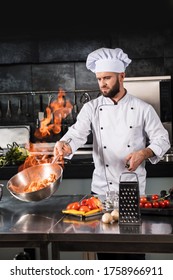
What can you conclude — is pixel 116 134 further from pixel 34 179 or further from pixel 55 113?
pixel 55 113

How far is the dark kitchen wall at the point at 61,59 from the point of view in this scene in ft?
22.8

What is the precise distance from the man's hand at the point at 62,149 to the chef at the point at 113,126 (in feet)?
0.29

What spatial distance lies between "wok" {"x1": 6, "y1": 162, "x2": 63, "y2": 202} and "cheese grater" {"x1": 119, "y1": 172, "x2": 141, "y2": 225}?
1.68 feet

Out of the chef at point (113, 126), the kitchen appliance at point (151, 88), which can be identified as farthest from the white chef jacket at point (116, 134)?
the kitchen appliance at point (151, 88)

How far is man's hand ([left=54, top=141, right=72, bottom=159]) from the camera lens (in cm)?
370

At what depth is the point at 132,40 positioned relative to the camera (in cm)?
695

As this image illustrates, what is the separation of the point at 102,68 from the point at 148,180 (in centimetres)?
117

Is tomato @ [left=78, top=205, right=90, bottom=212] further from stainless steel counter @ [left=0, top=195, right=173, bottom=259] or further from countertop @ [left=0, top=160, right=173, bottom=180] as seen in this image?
countertop @ [left=0, top=160, right=173, bottom=180]

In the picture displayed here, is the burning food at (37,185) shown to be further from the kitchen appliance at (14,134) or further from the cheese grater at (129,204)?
the kitchen appliance at (14,134)

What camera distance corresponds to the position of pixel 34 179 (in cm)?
349

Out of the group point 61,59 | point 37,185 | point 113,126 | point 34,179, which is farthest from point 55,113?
point 37,185

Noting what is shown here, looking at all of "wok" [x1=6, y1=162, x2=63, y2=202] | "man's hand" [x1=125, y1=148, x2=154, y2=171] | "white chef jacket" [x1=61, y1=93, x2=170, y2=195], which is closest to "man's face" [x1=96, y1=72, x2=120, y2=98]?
"white chef jacket" [x1=61, y1=93, x2=170, y2=195]

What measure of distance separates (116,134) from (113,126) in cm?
7

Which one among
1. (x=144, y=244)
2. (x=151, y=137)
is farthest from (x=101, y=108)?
(x=144, y=244)
